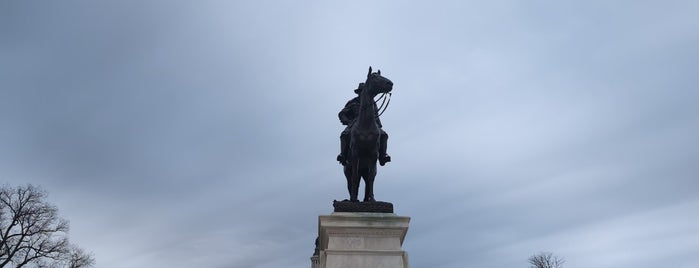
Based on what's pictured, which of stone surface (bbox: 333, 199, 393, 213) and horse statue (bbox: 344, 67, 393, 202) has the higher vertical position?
horse statue (bbox: 344, 67, 393, 202)

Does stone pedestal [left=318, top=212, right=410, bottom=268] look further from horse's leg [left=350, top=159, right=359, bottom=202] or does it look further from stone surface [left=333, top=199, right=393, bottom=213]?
horse's leg [left=350, top=159, right=359, bottom=202]

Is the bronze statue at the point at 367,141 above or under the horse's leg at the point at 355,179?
above

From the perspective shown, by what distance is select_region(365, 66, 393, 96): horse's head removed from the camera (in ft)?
32.8

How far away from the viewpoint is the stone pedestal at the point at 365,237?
28.2 feet

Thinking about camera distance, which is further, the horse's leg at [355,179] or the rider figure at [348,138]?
the rider figure at [348,138]

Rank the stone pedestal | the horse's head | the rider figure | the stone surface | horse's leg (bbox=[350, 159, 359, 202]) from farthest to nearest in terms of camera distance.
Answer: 1. the rider figure
2. the horse's head
3. horse's leg (bbox=[350, 159, 359, 202])
4. the stone surface
5. the stone pedestal

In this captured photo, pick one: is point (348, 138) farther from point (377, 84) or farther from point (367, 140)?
point (377, 84)

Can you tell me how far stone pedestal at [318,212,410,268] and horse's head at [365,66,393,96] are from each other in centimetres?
253

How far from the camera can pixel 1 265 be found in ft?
107

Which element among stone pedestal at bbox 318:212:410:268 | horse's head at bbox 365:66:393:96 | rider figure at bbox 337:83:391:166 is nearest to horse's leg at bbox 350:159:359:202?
rider figure at bbox 337:83:391:166

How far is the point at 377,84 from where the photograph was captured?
10.0 m

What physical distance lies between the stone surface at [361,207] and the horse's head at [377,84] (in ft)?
7.27

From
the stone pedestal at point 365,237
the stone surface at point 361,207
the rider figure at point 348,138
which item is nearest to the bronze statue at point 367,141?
the rider figure at point 348,138

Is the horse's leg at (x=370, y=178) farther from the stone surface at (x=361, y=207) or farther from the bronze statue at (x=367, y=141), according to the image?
the stone surface at (x=361, y=207)
